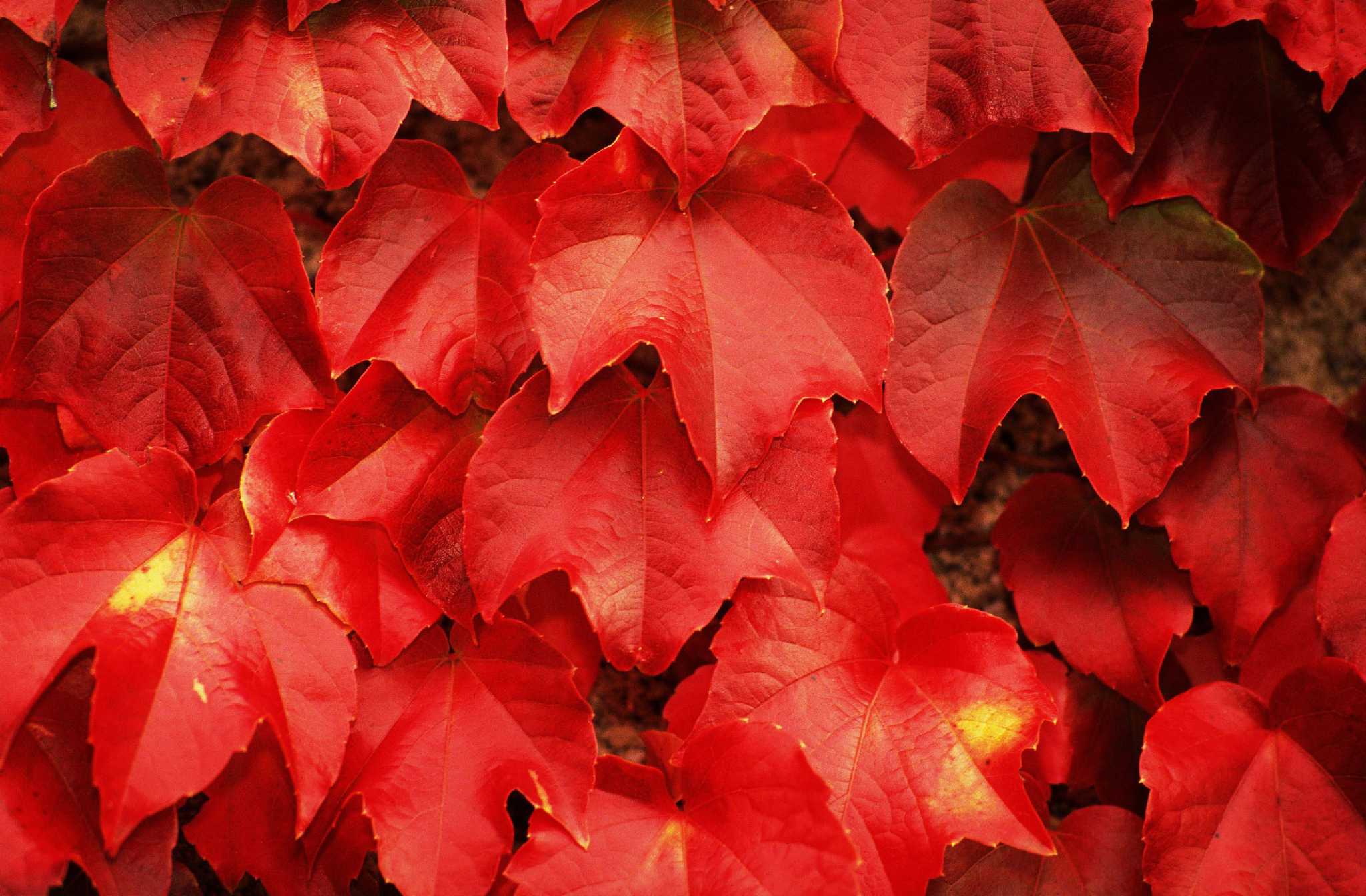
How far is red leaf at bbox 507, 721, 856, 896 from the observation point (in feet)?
2.56

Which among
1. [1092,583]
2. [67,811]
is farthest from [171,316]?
[1092,583]

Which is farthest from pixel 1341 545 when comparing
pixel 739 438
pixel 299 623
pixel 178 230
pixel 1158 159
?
pixel 178 230

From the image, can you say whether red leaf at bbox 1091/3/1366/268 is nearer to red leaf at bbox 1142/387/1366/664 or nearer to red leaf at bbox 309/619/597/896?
red leaf at bbox 1142/387/1366/664

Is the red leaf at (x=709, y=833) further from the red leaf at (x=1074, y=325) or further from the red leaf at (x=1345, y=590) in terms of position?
the red leaf at (x=1345, y=590)

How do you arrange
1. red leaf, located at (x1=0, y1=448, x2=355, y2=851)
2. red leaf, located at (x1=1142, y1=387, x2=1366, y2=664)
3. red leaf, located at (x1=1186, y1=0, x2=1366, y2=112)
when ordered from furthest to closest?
red leaf, located at (x1=1142, y1=387, x2=1366, y2=664)
red leaf, located at (x1=1186, y1=0, x2=1366, y2=112)
red leaf, located at (x1=0, y1=448, x2=355, y2=851)

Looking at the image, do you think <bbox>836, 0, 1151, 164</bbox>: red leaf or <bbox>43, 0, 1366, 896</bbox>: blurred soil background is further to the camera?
<bbox>43, 0, 1366, 896</bbox>: blurred soil background

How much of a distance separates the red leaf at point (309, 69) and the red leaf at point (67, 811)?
1.57 feet

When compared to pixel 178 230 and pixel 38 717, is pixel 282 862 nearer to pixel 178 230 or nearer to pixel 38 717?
pixel 38 717

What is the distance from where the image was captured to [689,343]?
0.79 meters

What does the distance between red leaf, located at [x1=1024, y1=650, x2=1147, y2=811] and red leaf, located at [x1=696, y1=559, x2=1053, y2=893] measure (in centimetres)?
20

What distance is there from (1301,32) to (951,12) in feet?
1.03

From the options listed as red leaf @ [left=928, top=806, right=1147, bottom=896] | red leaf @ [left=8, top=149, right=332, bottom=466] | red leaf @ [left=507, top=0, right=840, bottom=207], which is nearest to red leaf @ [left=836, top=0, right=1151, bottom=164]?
red leaf @ [left=507, top=0, right=840, bottom=207]

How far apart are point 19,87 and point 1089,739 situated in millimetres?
1184

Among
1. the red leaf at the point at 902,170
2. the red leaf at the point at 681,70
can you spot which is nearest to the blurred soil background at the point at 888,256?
the red leaf at the point at 902,170
